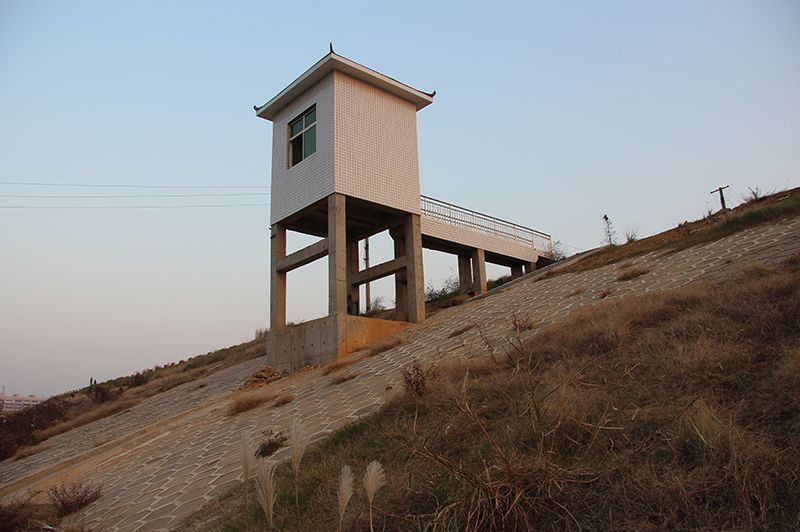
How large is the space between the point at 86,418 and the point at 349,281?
33.2 feet

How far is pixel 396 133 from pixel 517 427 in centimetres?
1644

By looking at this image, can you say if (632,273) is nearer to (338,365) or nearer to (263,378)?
(338,365)

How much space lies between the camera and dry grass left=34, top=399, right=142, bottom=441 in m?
21.6

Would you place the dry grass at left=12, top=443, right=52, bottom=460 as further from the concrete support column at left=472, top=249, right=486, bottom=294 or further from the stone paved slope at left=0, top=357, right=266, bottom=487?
the concrete support column at left=472, top=249, right=486, bottom=294

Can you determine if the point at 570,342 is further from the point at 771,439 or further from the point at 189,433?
the point at 189,433

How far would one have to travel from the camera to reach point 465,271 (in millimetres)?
24781

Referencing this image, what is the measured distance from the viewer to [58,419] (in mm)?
24156

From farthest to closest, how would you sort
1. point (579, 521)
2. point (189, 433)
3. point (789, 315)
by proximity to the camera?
point (189, 433) < point (789, 315) < point (579, 521)

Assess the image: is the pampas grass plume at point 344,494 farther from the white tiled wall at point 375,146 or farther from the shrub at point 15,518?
the white tiled wall at point 375,146

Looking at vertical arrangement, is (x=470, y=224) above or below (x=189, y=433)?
above

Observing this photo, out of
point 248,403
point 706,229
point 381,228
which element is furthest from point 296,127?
point 706,229

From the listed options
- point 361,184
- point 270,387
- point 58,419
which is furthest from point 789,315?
point 58,419

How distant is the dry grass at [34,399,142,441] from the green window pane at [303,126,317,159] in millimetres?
10829

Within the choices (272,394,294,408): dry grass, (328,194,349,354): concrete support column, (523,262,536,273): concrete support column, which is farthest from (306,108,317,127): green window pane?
(523,262,536,273): concrete support column
